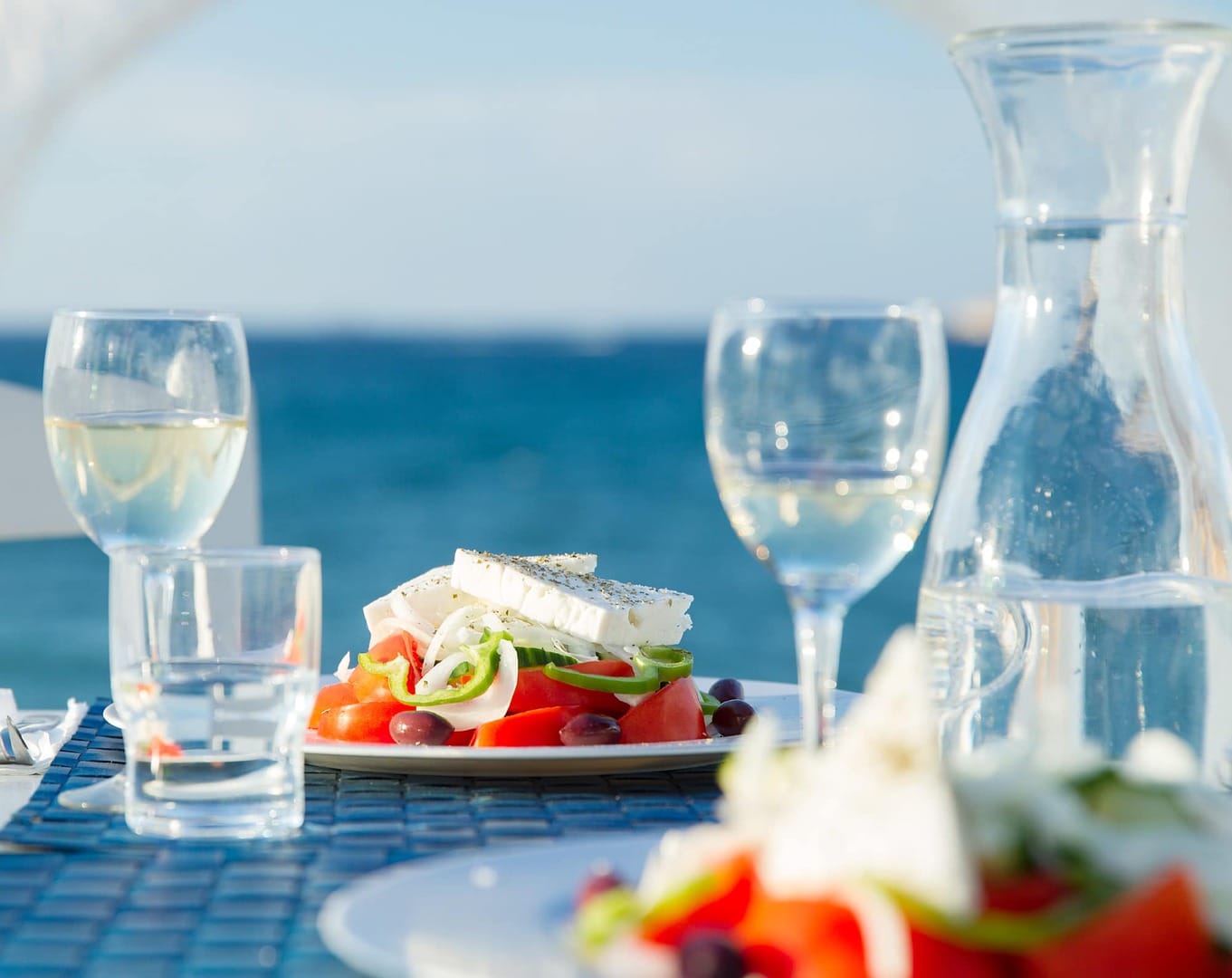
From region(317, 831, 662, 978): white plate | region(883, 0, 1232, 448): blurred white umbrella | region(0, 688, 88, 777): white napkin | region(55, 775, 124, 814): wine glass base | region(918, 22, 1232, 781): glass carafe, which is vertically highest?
region(883, 0, 1232, 448): blurred white umbrella

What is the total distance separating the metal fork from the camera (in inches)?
61.6

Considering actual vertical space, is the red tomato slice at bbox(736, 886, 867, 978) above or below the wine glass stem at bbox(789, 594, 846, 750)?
below

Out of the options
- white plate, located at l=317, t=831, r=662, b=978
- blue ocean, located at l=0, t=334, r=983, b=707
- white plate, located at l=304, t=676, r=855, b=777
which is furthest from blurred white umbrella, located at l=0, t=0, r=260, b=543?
blue ocean, located at l=0, t=334, r=983, b=707

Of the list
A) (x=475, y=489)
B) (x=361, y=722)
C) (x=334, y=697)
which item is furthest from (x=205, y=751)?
(x=475, y=489)

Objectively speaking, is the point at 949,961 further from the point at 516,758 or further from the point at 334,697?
the point at 334,697

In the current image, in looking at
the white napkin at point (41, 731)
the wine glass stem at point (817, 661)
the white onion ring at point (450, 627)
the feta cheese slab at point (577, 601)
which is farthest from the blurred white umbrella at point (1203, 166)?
the wine glass stem at point (817, 661)

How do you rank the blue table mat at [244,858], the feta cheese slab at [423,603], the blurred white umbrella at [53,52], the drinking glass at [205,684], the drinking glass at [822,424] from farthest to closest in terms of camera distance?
1. the blurred white umbrella at [53,52]
2. the feta cheese slab at [423,603]
3. the drinking glass at [205,684]
4. the drinking glass at [822,424]
5. the blue table mat at [244,858]

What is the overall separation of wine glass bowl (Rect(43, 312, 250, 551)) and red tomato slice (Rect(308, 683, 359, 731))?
0.20 meters

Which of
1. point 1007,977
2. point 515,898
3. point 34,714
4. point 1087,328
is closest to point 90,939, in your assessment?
point 515,898

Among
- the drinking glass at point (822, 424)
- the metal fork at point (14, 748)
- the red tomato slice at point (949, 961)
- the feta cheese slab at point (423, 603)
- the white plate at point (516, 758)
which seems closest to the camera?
the red tomato slice at point (949, 961)

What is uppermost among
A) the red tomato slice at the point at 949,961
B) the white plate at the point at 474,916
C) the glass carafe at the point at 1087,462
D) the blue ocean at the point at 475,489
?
the glass carafe at the point at 1087,462

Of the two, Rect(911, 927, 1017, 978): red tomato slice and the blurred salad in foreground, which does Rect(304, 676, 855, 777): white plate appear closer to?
the blurred salad in foreground

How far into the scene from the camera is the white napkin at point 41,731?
1.55 metres

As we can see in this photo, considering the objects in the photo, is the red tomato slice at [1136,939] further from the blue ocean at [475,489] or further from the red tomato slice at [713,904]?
the blue ocean at [475,489]
